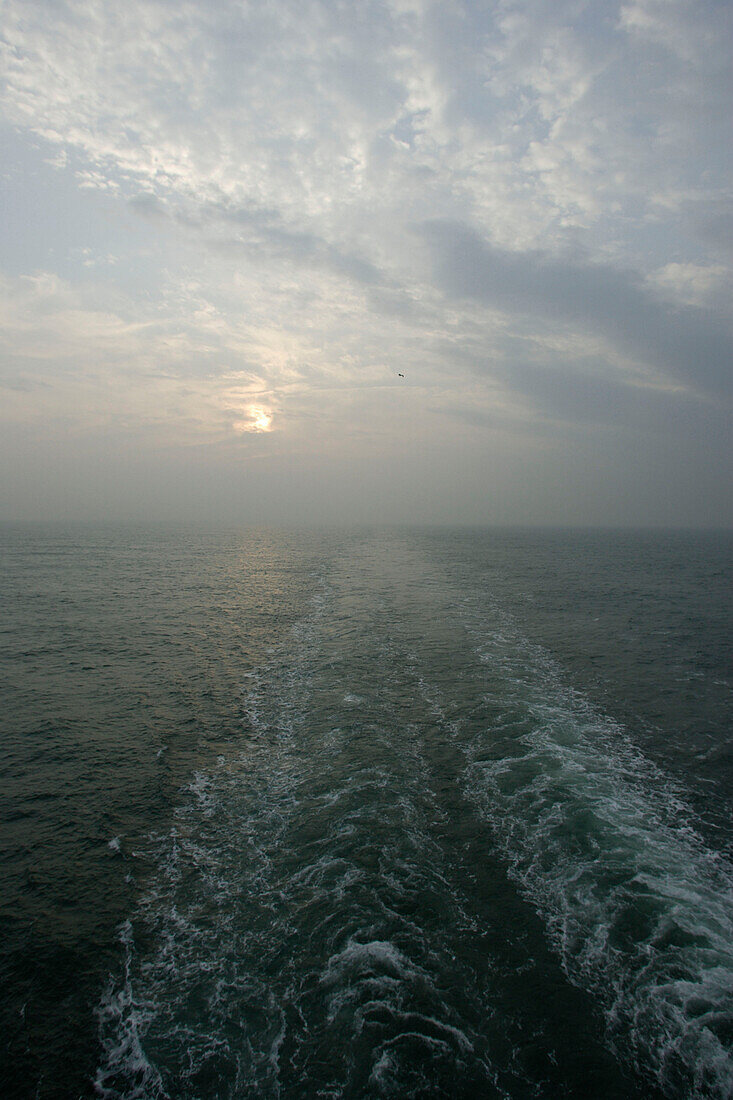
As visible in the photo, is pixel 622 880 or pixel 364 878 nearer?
pixel 364 878

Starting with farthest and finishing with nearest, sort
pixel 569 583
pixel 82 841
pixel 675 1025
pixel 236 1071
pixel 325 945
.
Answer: pixel 569 583, pixel 82 841, pixel 325 945, pixel 675 1025, pixel 236 1071

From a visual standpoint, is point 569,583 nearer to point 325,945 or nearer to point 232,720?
point 232,720

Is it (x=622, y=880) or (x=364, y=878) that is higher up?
(x=364, y=878)

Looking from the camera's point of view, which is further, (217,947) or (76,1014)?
(217,947)

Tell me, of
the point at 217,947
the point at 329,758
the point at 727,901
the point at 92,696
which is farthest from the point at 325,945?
the point at 92,696

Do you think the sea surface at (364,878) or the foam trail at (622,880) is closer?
the sea surface at (364,878)

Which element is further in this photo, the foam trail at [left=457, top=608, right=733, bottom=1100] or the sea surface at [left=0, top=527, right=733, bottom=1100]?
the foam trail at [left=457, top=608, right=733, bottom=1100]

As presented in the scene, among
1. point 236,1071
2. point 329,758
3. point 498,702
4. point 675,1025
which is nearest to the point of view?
point 236,1071
